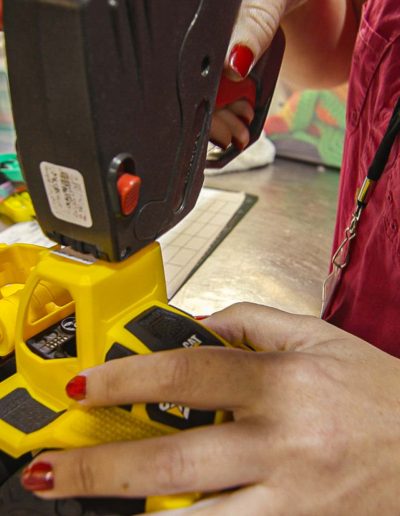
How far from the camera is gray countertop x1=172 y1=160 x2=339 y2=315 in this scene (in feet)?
2.95

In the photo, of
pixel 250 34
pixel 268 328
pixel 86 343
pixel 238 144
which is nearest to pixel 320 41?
pixel 238 144

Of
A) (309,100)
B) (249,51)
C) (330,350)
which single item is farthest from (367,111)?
(309,100)

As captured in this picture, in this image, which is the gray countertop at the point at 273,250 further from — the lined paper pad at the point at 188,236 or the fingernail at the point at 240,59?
the fingernail at the point at 240,59

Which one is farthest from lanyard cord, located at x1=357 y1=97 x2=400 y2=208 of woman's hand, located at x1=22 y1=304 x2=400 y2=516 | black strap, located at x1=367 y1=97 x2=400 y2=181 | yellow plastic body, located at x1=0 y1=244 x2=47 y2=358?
yellow plastic body, located at x1=0 y1=244 x2=47 y2=358

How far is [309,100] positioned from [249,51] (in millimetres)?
1152

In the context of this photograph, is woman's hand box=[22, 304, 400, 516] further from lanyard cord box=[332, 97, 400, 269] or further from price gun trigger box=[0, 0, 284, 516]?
lanyard cord box=[332, 97, 400, 269]

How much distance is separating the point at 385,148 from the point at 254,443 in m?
0.40

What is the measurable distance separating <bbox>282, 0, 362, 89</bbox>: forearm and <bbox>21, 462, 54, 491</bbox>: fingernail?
30.9 inches

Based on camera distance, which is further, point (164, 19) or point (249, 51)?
point (249, 51)

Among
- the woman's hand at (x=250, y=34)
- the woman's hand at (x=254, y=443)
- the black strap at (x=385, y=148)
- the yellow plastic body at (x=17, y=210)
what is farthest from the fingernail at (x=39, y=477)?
the yellow plastic body at (x=17, y=210)

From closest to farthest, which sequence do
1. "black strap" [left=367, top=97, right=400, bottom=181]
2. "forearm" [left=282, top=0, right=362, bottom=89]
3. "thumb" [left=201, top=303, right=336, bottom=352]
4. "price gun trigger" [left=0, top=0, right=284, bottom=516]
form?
1. "price gun trigger" [left=0, top=0, right=284, bottom=516]
2. "thumb" [left=201, top=303, right=336, bottom=352]
3. "black strap" [left=367, top=97, right=400, bottom=181]
4. "forearm" [left=282, top=0, right=362, bottom=89]

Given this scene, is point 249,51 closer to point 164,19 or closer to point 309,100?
point 164,19

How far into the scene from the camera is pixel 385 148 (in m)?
0.61

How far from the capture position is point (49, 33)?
1.09 ft
